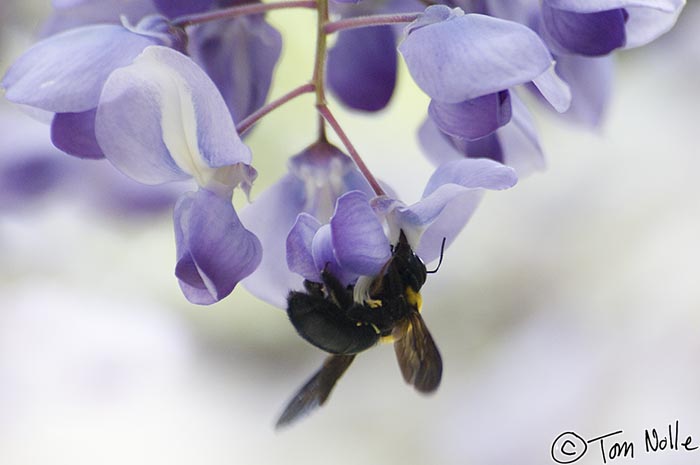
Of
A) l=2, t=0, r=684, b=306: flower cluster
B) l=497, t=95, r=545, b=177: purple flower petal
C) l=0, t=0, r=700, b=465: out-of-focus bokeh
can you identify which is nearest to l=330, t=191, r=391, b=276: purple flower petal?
l=2, t=0, r=684, b=306: flower cluster

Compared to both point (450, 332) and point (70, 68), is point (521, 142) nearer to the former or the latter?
point (70, 68)

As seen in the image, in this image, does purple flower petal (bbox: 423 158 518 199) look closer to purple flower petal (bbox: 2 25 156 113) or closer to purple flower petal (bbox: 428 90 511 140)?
purple flower petal (bbox: 428 90 511 140)

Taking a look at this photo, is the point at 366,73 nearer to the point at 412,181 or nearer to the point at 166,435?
the point at 412,181

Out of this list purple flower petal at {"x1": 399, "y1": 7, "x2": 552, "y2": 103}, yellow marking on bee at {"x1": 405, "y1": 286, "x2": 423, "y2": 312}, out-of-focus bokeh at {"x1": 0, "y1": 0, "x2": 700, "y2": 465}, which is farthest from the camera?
out-of-focus bokeh at {"x1": 0, "y1": 0, "x2": 700, "y2": 465}

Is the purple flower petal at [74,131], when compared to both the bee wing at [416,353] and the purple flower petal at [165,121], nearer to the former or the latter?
the purple flower petal at [165,121]

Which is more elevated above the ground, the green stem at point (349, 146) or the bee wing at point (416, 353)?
the green stem at point (349, 146)

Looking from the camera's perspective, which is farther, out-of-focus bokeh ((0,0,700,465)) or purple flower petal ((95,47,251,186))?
out-of-focus bokeh ((0,0,700,465))

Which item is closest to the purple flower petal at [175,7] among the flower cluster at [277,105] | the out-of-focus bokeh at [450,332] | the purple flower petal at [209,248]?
the flower cluster at [277,105]

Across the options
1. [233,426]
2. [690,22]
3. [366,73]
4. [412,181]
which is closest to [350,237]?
[366,73]

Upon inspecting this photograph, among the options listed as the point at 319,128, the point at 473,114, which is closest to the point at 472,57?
the point at 473,114
